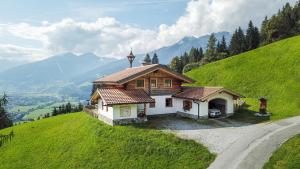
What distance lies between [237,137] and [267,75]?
32118mm

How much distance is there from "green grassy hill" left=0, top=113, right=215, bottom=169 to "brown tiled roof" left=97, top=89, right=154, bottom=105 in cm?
311

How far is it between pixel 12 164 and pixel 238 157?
24.6 m

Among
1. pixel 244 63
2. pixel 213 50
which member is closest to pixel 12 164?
pixel 244 63

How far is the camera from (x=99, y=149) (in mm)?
26609

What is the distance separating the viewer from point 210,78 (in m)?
63.1

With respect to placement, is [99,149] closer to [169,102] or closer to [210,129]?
[210,129]

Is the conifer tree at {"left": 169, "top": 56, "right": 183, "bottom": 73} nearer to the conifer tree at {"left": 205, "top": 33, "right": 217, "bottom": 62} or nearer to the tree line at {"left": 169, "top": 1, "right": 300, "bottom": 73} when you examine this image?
the tree line at {"left": 169, "top": 1, "right": 300, "bottom": 73}

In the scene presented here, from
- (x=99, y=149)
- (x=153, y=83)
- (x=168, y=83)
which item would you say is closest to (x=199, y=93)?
(x=168, y=83)

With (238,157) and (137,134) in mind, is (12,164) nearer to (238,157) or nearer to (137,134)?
(137,134)

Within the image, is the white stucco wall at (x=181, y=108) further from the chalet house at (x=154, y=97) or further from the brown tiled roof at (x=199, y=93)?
the brown tiled roof at (x=199, y=93)

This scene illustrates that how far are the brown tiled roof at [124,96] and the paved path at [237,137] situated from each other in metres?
3.85

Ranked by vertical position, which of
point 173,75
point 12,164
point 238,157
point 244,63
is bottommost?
point 12,164

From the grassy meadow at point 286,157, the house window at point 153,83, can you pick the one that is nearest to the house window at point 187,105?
the house window at point 153,83

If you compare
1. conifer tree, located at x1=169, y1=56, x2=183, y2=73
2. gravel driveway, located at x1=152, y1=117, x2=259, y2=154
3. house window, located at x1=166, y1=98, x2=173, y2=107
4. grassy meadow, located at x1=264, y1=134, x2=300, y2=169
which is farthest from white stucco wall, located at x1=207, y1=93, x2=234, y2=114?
conifer tree, located at x1=169, y1=56, x2=183, y2=73
